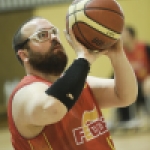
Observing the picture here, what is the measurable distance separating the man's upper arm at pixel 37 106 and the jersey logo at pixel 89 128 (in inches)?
9.7

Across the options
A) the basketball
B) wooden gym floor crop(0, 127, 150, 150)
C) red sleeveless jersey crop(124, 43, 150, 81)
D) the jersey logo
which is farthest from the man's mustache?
red sleeveless jersey crop(124, 43, 150, 81)

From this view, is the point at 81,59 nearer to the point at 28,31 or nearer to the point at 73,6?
the point at 73,6

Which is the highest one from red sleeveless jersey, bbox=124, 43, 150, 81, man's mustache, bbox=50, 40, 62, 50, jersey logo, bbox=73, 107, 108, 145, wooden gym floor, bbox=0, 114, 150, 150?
man's mustache, bbox=50, 40, 62, 50

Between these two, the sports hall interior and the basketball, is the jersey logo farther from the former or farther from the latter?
the sports hall interior

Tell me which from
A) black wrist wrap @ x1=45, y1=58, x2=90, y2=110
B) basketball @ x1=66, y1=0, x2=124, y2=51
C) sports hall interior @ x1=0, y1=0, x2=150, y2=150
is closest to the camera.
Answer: black wrist wrap @ x1=45, y1=58, x2=90, y2=110

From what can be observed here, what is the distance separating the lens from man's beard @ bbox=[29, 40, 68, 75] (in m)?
1.80

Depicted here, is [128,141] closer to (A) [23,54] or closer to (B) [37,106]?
(A) [23,54]

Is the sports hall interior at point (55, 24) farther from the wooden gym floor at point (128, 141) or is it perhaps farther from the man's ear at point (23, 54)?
the man's ear at point (23, 54)

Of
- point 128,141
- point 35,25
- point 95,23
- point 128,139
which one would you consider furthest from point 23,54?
point 128,139

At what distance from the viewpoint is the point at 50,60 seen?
180 centimetres

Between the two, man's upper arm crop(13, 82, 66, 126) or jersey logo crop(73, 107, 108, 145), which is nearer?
man's upper arm crop(13, 82, 66, 126)

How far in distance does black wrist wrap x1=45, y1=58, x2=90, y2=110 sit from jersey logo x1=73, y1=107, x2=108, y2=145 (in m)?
0.29

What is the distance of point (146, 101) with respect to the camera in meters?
5.21

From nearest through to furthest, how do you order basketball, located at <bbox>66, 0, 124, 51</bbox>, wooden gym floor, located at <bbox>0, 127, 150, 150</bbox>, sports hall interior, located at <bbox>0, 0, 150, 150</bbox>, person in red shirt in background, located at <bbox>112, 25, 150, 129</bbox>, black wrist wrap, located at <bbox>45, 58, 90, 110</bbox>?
black wrist wrap, located at <bbox>45, 58, 90, 110</bbox> < basketball, located at <bbox>66, 0, 124, 51</bbox> < wooden gym floor, located at <bbox>0, 127, 150, 150</bbox> < person in red shirt in background, located at <bbox>112, 25, 150, 129</bbox> < sports hall interior, located at <bbox>0, 0, 150, 150</bbox>
